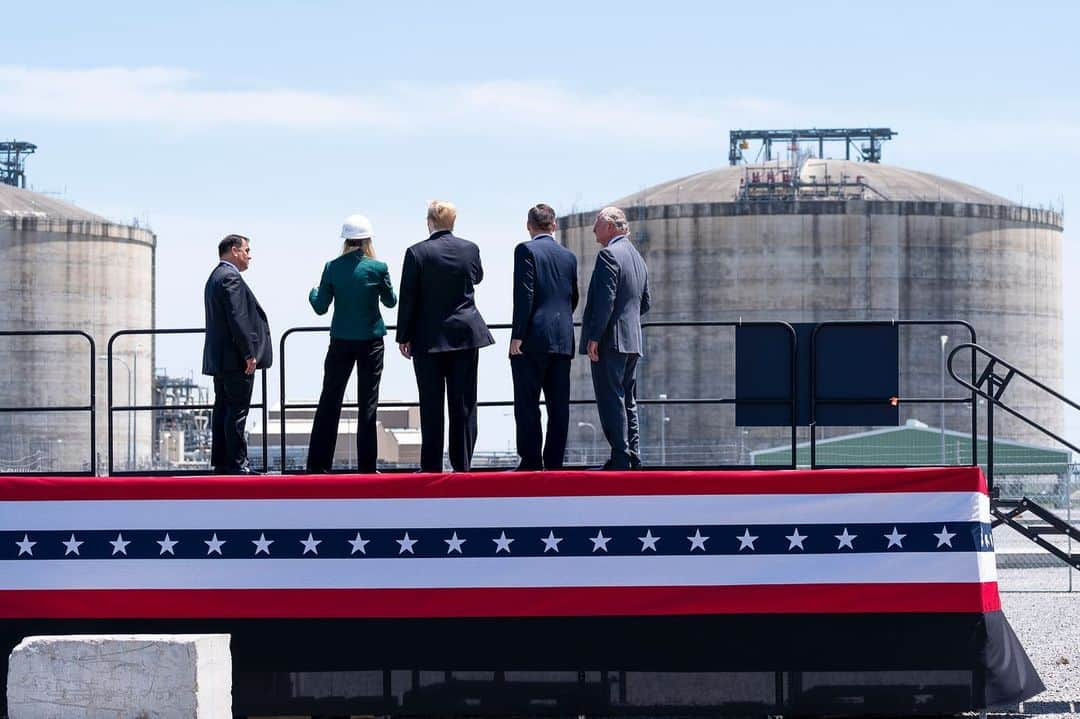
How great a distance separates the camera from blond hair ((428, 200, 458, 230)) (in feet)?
34.0

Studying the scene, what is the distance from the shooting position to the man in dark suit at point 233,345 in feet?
34.2

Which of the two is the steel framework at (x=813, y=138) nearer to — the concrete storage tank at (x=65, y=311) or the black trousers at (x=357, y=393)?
the concrete storage tank at (x=65, y=311)

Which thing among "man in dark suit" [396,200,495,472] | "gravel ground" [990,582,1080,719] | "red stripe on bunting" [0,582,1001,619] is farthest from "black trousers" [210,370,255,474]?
"gravel ground" [990,582,1080,719]

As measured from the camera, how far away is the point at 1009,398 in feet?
262

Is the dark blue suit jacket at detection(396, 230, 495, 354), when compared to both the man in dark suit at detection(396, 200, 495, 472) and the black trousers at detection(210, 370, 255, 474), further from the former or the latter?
the black trousers at detection(210, 370, 255, 474)

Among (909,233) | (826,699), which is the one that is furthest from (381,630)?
(909,233)

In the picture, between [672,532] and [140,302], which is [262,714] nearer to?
[672,532]

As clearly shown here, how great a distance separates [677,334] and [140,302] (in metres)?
31.1

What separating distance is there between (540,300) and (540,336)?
231 millimetres

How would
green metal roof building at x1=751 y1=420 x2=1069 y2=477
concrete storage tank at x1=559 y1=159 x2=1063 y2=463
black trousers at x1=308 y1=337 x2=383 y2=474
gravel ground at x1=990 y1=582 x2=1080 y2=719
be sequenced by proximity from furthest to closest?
concrete storage tank at x1=559 y1=159 x2=1063 y2=463, green metal roof building at x1=751 y1=420 x2=1069 y2=477, gravel ground at x1=990 y1=582 x2=1080 y2=719, black trousers at x1=308 y1=337 x2=383 y2=474

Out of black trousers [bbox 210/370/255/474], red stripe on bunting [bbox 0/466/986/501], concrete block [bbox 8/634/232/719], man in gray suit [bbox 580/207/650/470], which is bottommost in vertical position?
concrete block [bbox 8/634/232/719]

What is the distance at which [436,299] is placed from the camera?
10.2m

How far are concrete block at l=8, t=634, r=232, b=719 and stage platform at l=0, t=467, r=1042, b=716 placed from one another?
2.15ft

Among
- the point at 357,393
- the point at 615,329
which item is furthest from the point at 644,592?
the point at 357,393
